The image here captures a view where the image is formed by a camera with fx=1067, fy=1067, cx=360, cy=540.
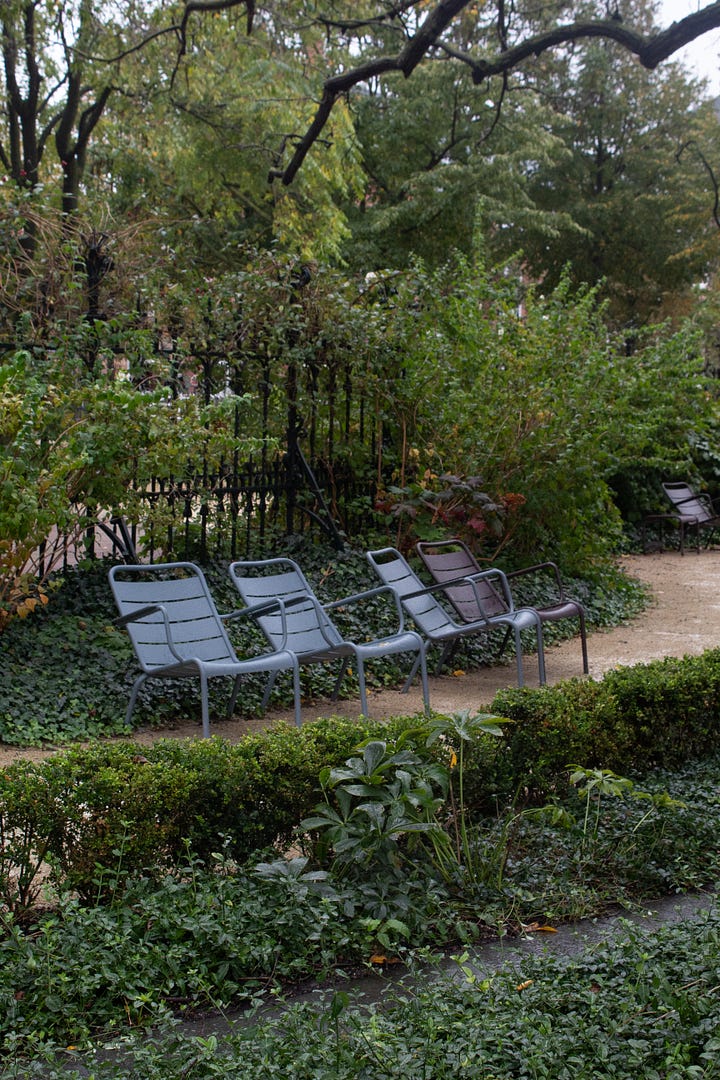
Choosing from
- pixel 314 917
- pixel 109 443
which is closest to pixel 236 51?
pixel 109 443

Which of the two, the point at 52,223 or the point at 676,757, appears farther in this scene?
the point at 52,223

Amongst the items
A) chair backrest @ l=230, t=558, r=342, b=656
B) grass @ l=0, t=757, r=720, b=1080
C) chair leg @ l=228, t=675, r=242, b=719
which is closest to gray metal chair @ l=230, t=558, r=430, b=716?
chair backrest @ l=230, t=558, r=342, b=656

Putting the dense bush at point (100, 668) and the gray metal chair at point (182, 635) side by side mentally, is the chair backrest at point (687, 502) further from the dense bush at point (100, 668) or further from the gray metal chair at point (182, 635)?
the gray metal chair at point (182, 635)

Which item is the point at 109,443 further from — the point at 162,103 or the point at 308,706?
the point at 162,103

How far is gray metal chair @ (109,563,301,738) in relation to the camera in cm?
588

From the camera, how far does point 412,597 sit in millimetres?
7348

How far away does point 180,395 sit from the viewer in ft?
27.1

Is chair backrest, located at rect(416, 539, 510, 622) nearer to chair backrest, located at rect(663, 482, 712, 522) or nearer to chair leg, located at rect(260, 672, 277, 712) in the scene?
chair leg, located at rect(260, 672, 277, 712)

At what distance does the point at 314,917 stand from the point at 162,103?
616 inches

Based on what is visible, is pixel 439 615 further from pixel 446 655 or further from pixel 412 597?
pixel 412 597

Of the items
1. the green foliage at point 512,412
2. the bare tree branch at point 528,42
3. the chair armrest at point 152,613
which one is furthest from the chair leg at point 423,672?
the bare tree branch at point 528,42

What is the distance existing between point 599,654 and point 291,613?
2.91 metres

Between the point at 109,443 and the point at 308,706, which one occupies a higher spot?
the point at 109,443

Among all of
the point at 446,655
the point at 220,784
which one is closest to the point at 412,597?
the point at 446,655
